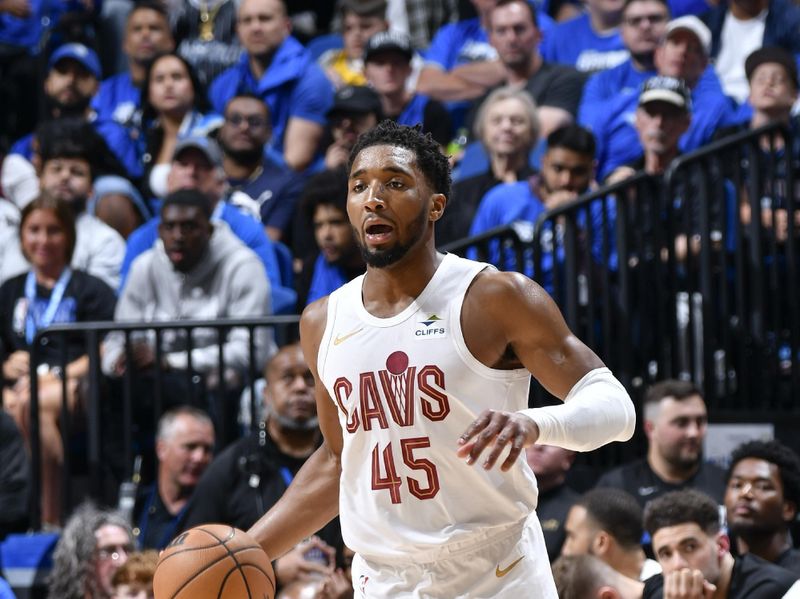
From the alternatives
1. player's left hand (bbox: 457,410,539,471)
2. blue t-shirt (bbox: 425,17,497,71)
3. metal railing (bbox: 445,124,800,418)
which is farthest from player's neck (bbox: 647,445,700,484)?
blue t-shirt (bbox: 425,17,497,71)

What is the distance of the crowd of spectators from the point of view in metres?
7.16

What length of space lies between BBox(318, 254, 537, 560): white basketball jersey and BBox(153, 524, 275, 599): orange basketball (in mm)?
329

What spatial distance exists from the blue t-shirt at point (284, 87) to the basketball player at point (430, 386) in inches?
264

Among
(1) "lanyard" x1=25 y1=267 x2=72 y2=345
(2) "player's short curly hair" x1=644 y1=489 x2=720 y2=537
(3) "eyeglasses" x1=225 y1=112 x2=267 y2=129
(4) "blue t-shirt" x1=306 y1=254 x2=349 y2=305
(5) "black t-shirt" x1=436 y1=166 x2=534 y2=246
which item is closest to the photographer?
(2) "player's short curly hair" x1=644 y1=489 x2=720 y2=537

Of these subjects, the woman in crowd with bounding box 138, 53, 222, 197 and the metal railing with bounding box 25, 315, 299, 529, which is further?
the woman in crowd with bounding box 138, 53, 222, 197

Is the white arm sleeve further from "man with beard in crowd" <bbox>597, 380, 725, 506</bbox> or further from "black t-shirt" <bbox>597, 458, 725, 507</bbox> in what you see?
"black t-shirt" <bbox>597, 458, 725, 507</bbox>

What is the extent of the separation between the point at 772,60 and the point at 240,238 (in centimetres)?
356

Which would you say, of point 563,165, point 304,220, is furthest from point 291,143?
point 563,165

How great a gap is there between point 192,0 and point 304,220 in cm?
413

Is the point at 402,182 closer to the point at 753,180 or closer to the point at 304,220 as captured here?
the point at 753,180

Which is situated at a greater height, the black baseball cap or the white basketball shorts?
the black baseball cap

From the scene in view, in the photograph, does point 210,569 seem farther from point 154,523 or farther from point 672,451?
point 154,523

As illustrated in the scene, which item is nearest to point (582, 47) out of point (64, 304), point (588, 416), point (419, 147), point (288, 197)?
point (288, 197)

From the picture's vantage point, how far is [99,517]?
758cm
